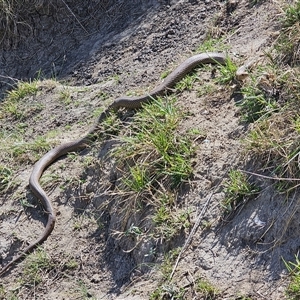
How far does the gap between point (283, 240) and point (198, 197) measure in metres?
0.89

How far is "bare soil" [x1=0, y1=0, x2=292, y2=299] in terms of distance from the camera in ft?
16.6

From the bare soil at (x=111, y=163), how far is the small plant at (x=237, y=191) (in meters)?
0.07

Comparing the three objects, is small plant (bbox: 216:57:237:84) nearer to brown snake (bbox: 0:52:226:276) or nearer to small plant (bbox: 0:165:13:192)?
brown snake (bbox: 0:52:226:276)

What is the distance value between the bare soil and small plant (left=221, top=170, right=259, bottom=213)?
73 millimetres

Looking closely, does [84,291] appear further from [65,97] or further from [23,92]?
[23,92]

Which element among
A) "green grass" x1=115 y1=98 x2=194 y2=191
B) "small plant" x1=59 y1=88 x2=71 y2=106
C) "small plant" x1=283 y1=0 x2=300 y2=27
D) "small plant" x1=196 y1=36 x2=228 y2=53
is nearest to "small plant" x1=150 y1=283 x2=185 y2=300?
"green grass" x1=115 y1=98 x2=194 y2=191

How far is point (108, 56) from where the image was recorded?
27.4 feet

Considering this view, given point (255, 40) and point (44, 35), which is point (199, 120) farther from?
point (44, 35)

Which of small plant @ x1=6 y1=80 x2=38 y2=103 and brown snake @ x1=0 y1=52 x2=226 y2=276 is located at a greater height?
small plant @ x1=6 y1=80 x2=38 y2=103

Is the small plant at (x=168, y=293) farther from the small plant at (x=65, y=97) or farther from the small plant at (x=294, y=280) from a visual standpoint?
the small plant at (x=65, y=97)

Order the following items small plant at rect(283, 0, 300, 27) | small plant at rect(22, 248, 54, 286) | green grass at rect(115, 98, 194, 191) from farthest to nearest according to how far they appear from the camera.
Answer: small plant at rect(283, 0, 300, 27) → small plant at rect(22, 248, 54, 286) → green grass at rect(115, 98, 194, 191)

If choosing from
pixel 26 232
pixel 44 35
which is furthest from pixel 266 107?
pixel 44 35

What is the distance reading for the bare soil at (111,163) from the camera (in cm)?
505

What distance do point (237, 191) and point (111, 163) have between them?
150 cm
